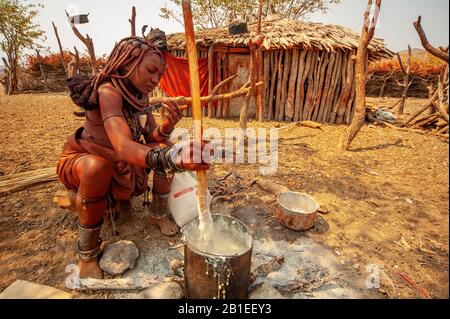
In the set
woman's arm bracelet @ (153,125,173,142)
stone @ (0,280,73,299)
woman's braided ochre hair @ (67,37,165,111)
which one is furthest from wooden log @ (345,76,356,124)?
stone @ (0,280,73,299)

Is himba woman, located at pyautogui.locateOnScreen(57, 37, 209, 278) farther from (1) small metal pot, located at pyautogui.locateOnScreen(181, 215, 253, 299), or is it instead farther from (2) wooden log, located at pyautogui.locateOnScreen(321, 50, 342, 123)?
(2) wooden log, located at pyautogui.locateOnScreen(321, 50, 342, 123)

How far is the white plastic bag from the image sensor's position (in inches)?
107

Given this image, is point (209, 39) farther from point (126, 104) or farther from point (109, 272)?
point (109, 272)

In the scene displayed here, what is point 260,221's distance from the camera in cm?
310

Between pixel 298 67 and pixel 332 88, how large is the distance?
1280mm

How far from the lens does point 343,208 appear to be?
135 inches

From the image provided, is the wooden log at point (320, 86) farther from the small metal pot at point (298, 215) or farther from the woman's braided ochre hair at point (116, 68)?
the woman's braided ochre hair at point (116, 68)

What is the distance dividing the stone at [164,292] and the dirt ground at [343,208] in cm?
78

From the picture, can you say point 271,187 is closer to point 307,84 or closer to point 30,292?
point 30,292

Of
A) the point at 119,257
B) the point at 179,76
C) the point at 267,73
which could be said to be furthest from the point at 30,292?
the point at 267,73

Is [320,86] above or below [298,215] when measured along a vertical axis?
above
